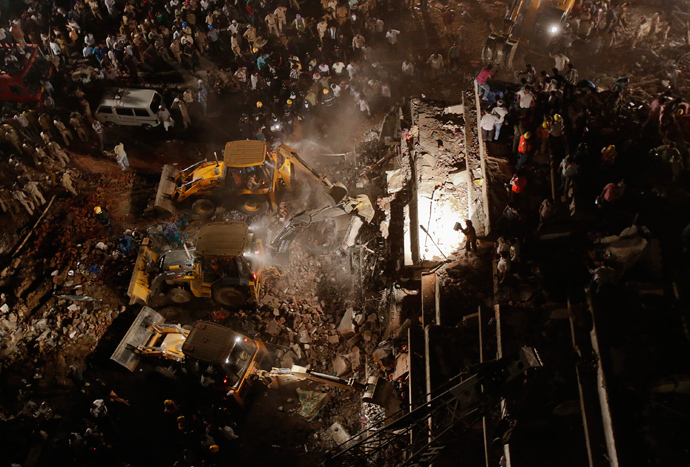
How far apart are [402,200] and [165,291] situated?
7235 millimetres

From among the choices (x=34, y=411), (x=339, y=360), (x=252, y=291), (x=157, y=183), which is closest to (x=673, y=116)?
(x=339, y=360)

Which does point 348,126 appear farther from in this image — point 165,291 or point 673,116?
point 673,116

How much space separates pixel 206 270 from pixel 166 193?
13.7ft

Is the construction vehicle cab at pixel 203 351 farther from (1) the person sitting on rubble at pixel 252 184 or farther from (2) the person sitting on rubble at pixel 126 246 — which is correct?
(1) the person sitting on rubble at pixel 252 184

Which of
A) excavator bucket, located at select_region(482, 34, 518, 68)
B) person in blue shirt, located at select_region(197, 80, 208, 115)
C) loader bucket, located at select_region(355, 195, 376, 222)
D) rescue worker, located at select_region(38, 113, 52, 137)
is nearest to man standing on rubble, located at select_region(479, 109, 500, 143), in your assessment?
loader bucket, located at select_region(355, 195, 376, 222)

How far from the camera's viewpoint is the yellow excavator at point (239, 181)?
42.9 feet

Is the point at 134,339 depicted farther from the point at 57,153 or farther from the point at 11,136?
the point at 11,136

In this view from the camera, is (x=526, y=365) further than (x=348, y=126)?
No

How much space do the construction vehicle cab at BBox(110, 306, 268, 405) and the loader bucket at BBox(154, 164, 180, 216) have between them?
13.4 ft

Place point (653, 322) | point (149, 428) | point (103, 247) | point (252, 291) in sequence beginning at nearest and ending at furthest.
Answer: point (653, 322), point (149, 428), point (252, 291), point (103, 247)

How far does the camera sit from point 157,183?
1523cm

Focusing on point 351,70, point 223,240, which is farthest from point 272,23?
point 223,240

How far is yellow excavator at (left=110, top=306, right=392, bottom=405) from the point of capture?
9.37m

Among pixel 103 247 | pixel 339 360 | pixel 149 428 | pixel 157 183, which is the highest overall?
pixel 157 183
